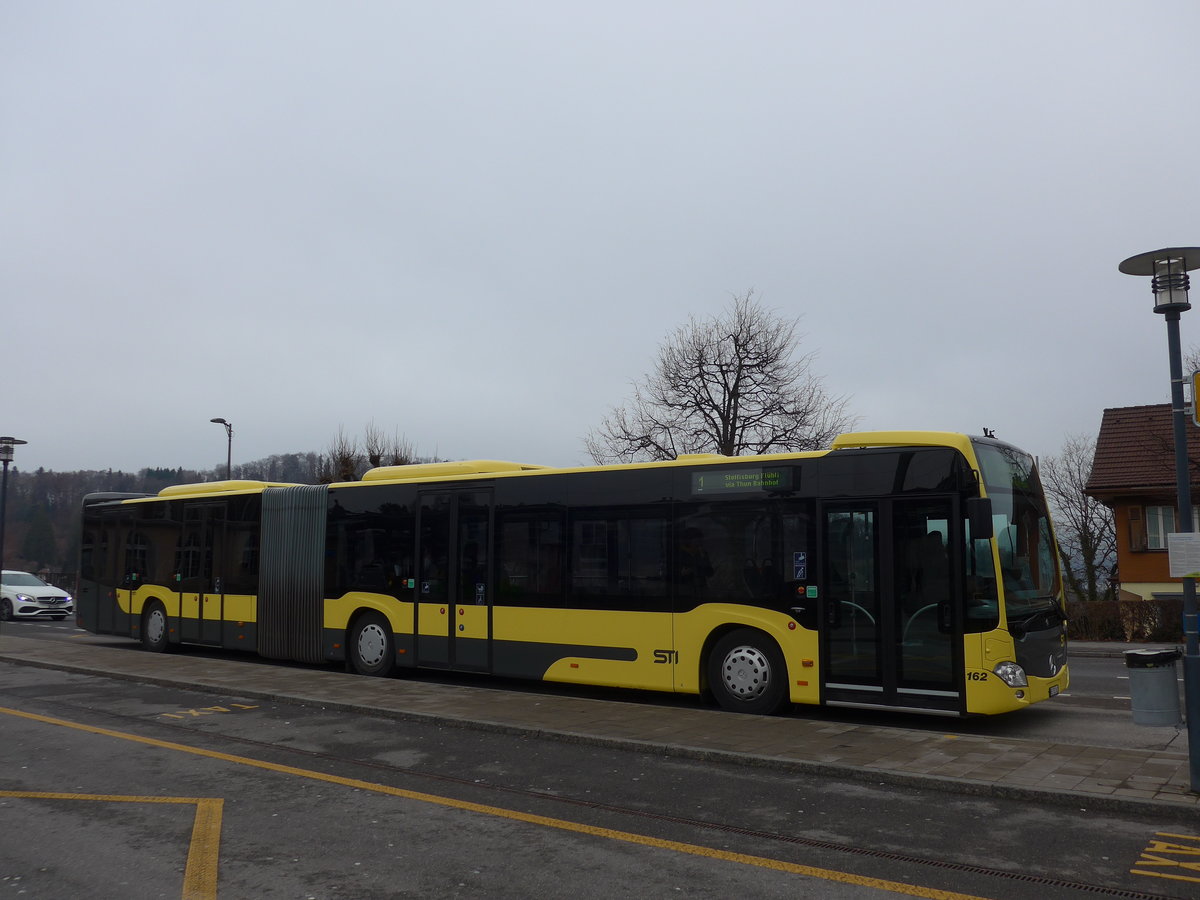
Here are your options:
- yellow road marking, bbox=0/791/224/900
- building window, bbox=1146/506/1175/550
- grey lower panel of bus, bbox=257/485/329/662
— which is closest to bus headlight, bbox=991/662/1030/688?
yellow road marking, bbox=0/791/224/900

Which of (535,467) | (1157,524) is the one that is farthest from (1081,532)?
(535,467)

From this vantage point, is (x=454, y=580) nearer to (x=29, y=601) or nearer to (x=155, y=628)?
(x=155, y=628)

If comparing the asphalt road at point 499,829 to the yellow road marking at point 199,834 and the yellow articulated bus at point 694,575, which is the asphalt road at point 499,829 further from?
the yellow articulated bus at point 694,575

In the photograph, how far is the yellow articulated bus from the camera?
9852 mm

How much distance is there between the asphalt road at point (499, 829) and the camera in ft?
17.6

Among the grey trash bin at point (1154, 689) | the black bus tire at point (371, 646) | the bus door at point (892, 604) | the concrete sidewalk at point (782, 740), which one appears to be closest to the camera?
the concrete sidewalk at point (782, 740)

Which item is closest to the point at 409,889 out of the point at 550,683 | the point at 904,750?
the point at 904,750

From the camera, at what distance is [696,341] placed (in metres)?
34.9

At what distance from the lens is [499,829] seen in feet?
21.3

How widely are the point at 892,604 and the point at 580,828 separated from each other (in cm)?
482

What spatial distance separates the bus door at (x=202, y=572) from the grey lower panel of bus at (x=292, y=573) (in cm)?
124

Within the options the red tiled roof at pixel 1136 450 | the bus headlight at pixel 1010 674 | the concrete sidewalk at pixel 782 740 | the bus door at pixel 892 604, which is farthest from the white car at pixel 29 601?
the red tiled roof at pixel 1136 450

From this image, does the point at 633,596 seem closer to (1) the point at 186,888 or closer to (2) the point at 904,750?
(2) the point at 904,750

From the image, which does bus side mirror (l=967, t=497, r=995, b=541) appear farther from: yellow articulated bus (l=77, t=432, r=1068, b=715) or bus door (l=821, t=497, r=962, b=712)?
bus door (l=821, t=497, r=962, b=712)
